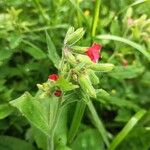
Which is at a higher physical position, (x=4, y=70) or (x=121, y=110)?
(x=4, y=70)

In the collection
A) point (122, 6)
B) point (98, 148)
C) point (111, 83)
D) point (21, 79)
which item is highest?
point (122, 6)

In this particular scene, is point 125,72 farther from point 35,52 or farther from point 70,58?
point 70,58

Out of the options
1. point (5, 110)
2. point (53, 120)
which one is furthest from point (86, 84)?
point (5, 110)

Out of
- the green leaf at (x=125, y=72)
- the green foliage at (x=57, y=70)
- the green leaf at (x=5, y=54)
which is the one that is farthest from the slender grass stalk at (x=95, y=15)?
the green leaf at (x=5, y=54)

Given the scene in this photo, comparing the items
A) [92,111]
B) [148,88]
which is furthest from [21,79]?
[148,88]

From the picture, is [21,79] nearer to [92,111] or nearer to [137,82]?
[92,111]
